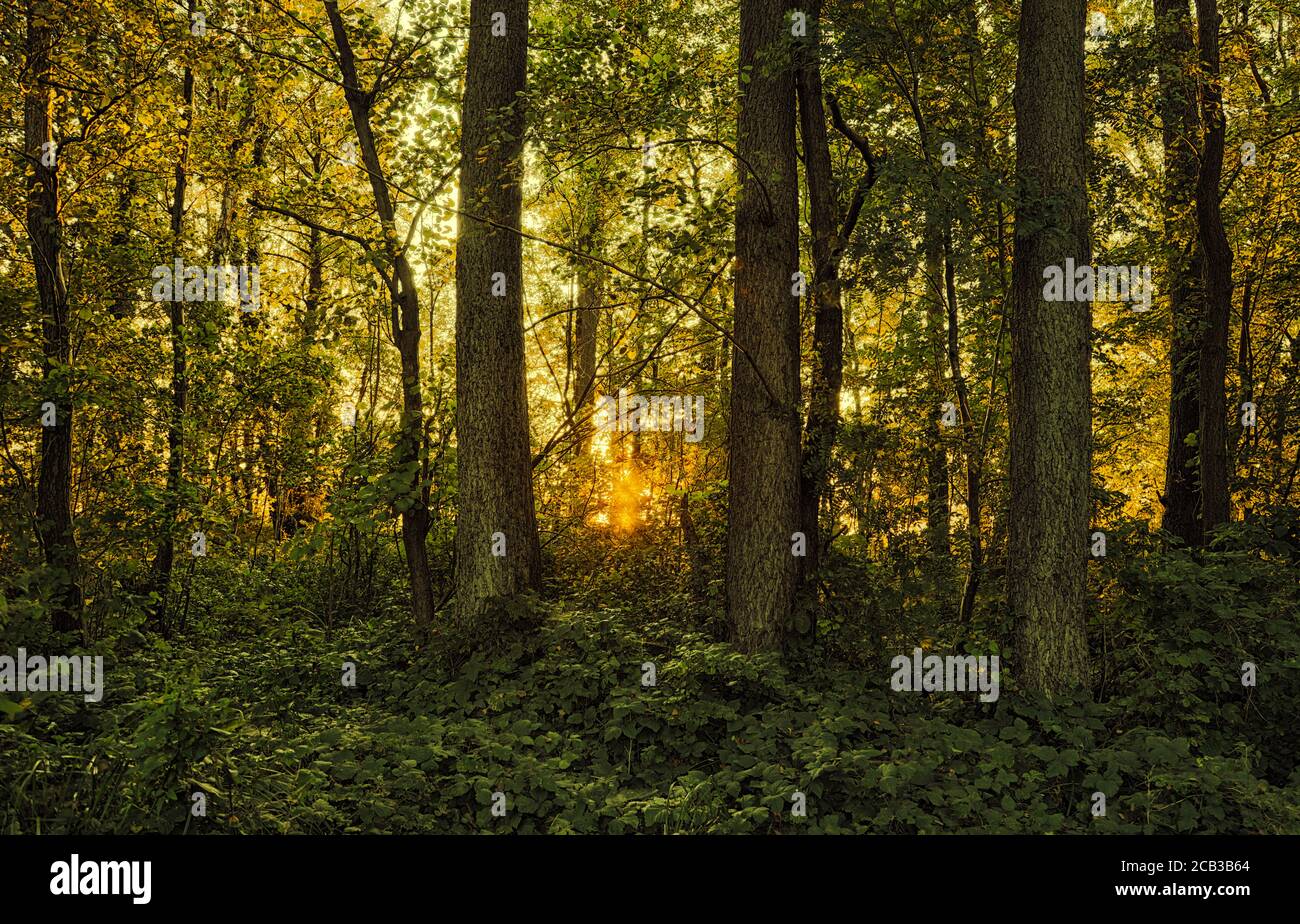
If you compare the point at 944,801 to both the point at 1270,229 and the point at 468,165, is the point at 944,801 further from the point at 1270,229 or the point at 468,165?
the point at 1270,229

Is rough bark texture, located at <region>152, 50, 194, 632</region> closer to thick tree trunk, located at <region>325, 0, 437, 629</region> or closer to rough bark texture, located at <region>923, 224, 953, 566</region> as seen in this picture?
thick tree trunk, located at <region>325, 0, 437, 629</region>

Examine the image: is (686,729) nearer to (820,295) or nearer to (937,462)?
(937,462)

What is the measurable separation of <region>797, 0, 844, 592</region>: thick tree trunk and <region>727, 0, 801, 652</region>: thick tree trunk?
0.31m

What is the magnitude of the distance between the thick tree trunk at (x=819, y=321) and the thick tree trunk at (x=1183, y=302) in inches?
180

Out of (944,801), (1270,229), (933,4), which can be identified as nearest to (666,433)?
(933,4)

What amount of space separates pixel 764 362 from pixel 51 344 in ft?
24.5

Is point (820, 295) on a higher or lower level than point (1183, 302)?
lower

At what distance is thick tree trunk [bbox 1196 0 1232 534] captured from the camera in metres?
9.53

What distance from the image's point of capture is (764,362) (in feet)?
25.8

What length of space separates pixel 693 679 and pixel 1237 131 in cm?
1127

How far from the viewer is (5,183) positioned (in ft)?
26.9

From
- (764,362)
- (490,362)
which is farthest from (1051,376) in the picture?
(490,362)

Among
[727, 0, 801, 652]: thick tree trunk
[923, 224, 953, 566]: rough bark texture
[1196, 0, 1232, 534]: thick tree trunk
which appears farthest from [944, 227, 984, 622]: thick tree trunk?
[1196, 0, 1232, 534]: thick tree trunk

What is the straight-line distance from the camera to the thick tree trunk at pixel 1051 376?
275 inches
